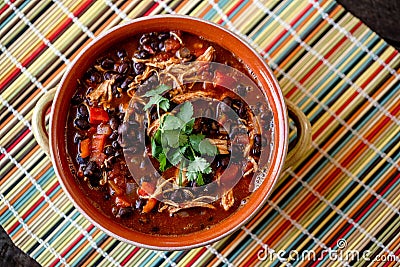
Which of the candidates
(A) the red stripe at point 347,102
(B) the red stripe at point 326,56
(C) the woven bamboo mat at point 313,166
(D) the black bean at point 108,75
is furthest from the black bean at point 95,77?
(A) the red stripe at point 347,102

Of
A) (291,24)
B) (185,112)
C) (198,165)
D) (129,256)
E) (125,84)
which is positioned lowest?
(129,256)

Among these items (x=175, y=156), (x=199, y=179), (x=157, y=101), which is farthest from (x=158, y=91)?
(x=199, y=179)

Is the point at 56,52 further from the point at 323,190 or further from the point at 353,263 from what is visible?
the point at 353,263

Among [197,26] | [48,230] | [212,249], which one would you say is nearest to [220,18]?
[197,26]

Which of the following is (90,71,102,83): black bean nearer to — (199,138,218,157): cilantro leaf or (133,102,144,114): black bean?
(133,102,144,114): black bean

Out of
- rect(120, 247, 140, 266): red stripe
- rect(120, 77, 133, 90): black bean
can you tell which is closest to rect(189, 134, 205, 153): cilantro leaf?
rect(120, 77, 133, 90): black bean

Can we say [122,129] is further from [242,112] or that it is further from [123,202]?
[242,112]
